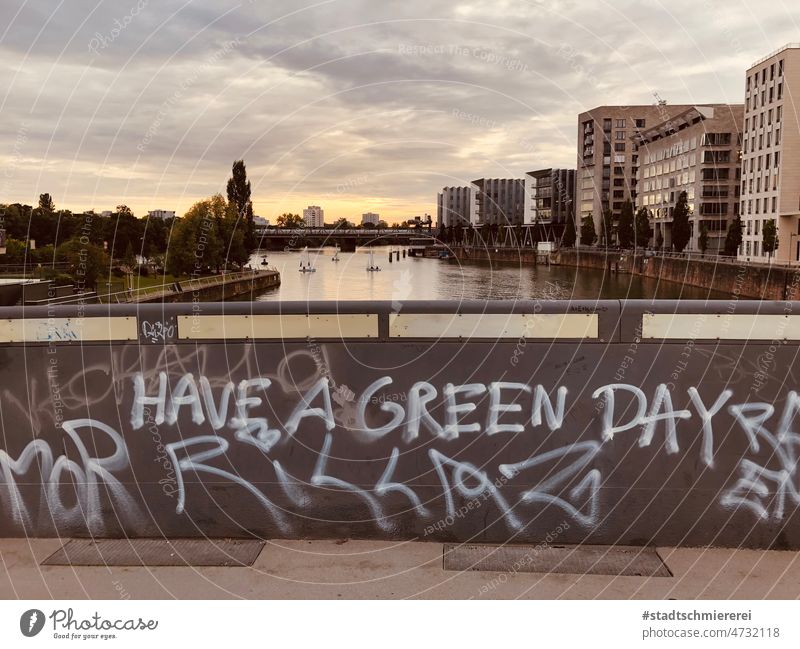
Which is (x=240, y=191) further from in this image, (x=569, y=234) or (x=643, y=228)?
(x=569, y=234)

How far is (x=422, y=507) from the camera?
5.81 meters

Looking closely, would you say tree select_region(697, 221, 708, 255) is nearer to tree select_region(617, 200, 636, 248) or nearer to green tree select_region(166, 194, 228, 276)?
tree select_region(617, 200, 636, 248)

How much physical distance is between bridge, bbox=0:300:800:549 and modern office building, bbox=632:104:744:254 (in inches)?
4374

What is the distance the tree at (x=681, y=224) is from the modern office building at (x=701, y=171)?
4.49 m

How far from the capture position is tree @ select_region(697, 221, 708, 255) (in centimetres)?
11081

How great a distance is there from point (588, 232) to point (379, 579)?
156 metres

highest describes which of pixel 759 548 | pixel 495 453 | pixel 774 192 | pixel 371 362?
pixel 774 192

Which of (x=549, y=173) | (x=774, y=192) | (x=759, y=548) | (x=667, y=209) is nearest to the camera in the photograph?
(x=759, y=548)

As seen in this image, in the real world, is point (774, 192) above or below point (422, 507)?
above

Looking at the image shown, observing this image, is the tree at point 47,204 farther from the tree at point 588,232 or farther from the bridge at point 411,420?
the bridge at point 411,420

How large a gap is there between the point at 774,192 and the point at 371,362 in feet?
305

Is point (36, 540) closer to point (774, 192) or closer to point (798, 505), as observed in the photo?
point (798, 505)

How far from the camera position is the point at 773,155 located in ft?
288

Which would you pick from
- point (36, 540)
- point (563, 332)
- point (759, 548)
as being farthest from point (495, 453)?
point (36, 540)
